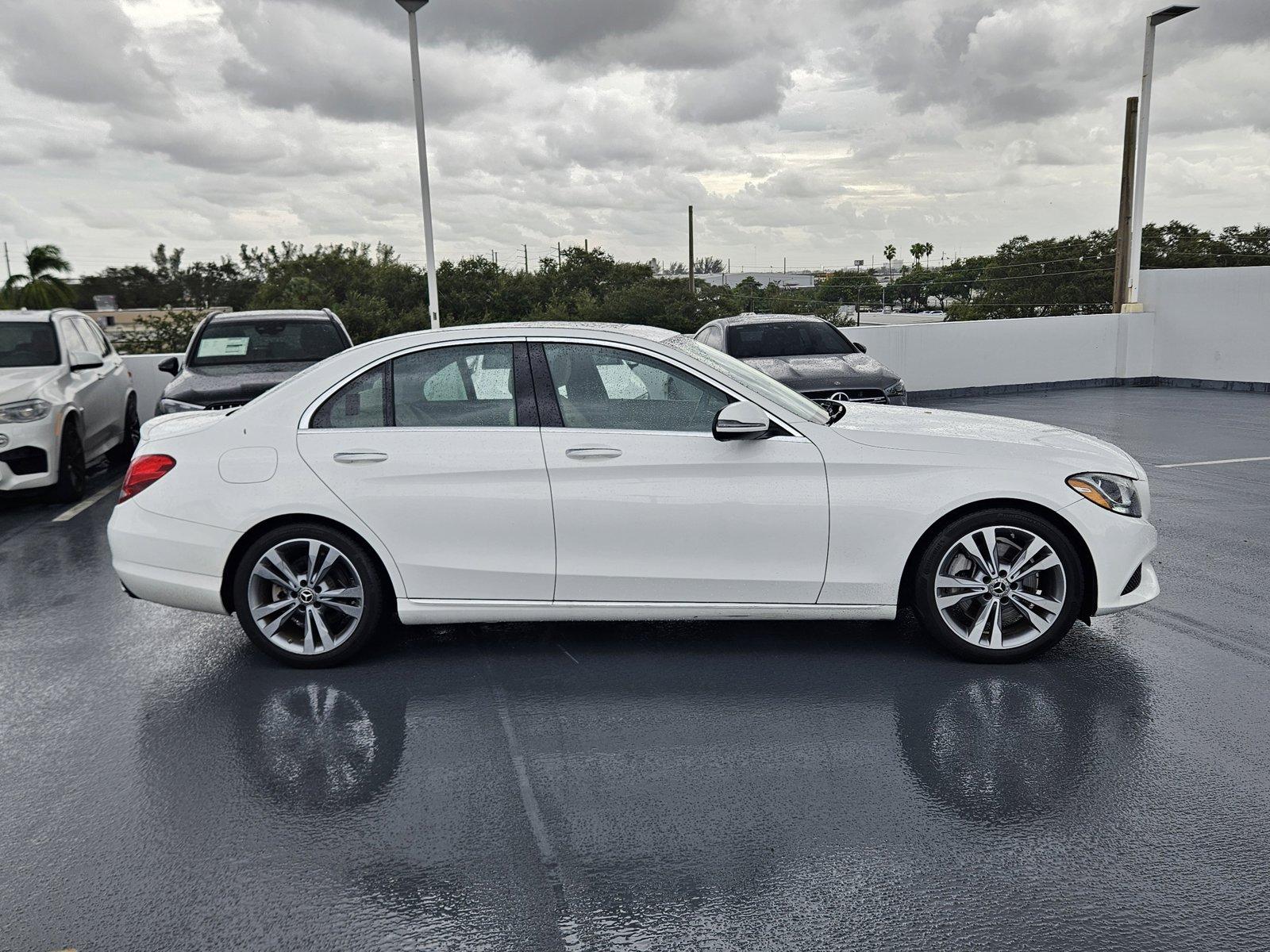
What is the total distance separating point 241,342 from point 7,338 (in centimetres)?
207

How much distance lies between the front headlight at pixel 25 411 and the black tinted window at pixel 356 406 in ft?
17.5

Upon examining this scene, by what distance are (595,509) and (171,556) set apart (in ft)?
6.67

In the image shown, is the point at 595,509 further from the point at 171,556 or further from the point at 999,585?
the point at 171,556

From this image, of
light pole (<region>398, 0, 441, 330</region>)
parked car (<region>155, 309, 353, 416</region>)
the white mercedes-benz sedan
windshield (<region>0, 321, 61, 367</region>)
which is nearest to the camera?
the white mercedes-benz sedan

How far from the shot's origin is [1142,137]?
63.2 feet

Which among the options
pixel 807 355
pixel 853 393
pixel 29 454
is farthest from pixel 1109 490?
pixel 29 454

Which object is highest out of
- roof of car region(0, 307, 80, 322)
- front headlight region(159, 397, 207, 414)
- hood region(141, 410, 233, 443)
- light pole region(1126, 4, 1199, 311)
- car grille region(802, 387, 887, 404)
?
light pole region(1126, 4, 1199, 311)

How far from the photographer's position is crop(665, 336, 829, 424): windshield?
518cm

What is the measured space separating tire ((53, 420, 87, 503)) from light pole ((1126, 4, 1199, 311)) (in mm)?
17058

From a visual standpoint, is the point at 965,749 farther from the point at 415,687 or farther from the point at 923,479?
the point at 415,687

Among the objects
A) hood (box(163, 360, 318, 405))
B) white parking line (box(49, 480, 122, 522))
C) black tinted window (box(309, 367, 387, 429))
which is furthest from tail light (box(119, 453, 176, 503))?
white parking line (box(49, 480, 122, 522))

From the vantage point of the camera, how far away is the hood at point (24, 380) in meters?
9.06

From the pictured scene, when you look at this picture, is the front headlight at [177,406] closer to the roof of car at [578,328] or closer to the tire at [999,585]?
the roof of car at [578,328]

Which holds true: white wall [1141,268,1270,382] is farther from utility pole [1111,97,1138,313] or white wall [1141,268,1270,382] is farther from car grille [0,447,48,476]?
car grille [0,447,48,476]
